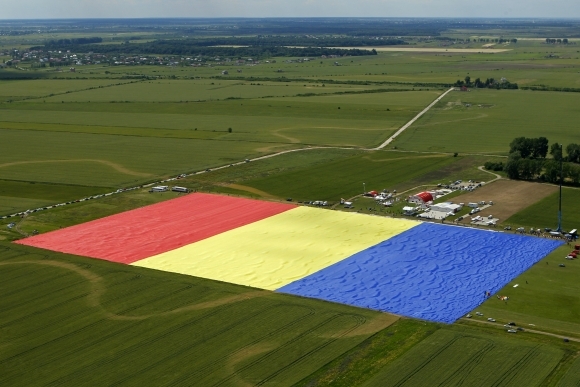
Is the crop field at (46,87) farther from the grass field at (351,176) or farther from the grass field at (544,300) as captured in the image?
the grass field at (544,300)

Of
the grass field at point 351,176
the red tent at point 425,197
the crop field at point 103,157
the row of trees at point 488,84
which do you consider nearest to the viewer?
the red tent at point 425,197

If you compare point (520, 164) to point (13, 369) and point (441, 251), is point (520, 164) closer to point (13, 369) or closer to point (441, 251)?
point (441, 251)

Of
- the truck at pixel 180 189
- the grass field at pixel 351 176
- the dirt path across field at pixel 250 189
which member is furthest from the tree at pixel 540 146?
the truck at pixel 180 189

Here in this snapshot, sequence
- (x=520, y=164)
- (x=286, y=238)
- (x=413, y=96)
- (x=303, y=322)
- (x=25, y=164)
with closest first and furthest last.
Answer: (x=303, y=322)
(x=286, y=238)
(x=520, y=164)
(x=25, y=164)
(x=413, y=96)

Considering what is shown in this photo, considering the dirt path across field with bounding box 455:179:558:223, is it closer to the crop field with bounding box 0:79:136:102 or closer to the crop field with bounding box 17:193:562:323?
the crop field with bounding box 17:193:562:323

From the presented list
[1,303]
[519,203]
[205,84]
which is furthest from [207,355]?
[205,84]
